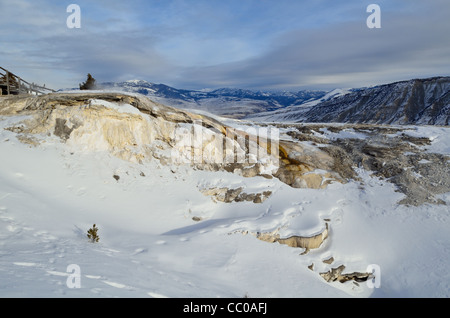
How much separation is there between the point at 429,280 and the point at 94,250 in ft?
37.4

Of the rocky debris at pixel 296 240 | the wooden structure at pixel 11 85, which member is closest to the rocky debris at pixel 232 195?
the rocky debris at pixel 296 240

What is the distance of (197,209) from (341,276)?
638 cm

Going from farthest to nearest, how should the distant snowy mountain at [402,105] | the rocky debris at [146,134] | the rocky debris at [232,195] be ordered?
the distant snowy mountain at [402,105] < the rocky debris at [146,134] < the rocky debris at [232,195]

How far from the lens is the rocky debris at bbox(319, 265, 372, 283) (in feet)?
31.1

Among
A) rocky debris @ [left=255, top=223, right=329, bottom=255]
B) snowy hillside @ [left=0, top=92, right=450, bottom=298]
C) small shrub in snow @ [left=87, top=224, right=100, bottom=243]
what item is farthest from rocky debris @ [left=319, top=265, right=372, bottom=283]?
small shrub in snow @ [left=87, top=224, right=100, bottom=243]

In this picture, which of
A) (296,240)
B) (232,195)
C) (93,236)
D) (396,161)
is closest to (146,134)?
(232,195)

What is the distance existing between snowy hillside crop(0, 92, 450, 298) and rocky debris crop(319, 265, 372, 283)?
4cm

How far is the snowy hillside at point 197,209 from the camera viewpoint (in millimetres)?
6207

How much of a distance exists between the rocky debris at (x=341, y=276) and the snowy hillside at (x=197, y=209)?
4 cm

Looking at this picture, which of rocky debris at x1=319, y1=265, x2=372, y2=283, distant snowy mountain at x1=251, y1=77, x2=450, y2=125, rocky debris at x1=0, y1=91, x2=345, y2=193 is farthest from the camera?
distant snowy mountain at x1=251, y1=77, x2=450, y2=125

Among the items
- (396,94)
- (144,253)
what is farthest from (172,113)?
(396,94)

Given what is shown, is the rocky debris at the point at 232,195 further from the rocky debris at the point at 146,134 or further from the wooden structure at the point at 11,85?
the wooden structure at the point at 11,85

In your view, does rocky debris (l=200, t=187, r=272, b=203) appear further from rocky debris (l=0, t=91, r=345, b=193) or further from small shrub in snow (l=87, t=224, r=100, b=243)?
small shrub in snow (l=87, t=224, r=100, b=243)

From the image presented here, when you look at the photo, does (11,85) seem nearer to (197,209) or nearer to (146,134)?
(146,134)
